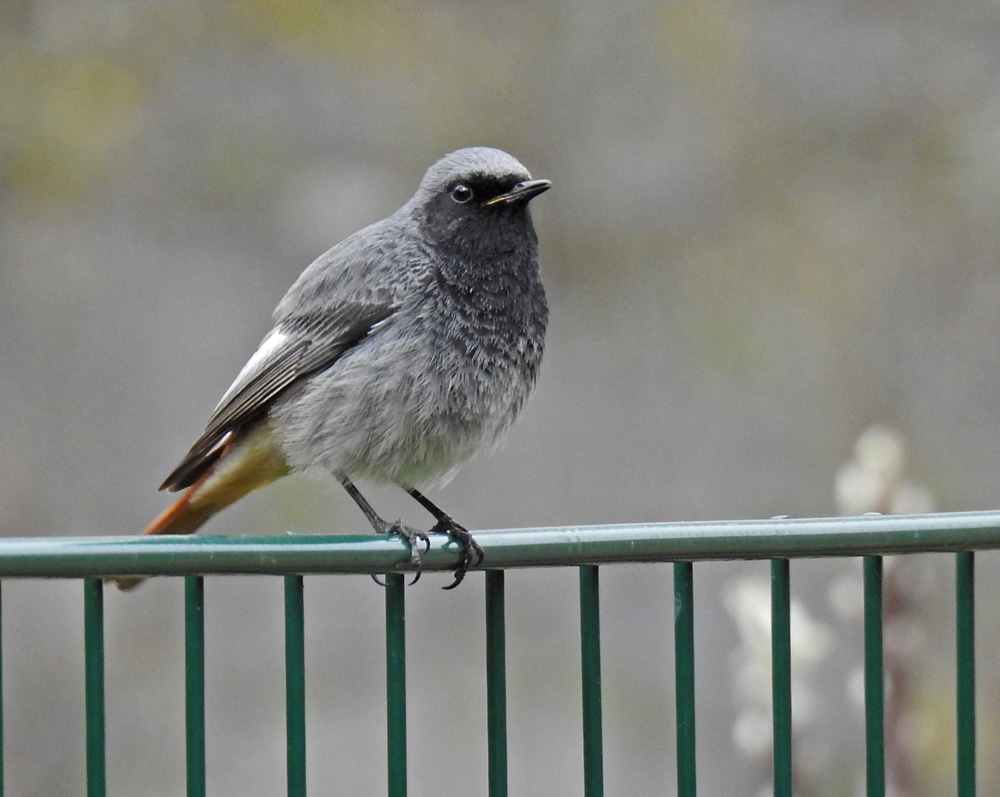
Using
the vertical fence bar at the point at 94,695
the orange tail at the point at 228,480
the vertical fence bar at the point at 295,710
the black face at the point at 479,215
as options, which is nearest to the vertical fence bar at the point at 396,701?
the vertical fence bar at the point at 295,710

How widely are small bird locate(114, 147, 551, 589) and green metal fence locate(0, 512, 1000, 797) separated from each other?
1276 mm

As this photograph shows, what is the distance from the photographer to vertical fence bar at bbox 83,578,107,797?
1915 millimetres

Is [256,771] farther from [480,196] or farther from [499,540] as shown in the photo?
[499,540]

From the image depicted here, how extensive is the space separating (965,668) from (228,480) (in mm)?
1986

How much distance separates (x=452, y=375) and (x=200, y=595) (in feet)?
5.04

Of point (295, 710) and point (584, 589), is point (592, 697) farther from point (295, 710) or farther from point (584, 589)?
point (295, 710)

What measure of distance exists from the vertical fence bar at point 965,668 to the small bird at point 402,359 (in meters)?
1.50

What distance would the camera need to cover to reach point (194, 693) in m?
1.95

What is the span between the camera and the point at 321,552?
201 cm

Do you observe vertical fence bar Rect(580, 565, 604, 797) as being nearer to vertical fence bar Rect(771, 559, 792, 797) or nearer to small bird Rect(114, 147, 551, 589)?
vertical fence bar Rect(771, 559, 792, 797)

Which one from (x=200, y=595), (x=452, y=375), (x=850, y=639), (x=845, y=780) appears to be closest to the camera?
(x=200, y=595)

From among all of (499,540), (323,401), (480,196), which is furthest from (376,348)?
(499,540)

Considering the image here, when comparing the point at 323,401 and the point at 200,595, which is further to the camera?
the point at 323,401

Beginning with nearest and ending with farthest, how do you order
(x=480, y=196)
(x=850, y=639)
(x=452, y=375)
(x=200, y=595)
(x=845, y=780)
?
1. (x=200, y=595)
2. (x=452, y=375)
3. (x=480, y=196)
4. (x=845, y=780)
5. (x=850, y=639)
